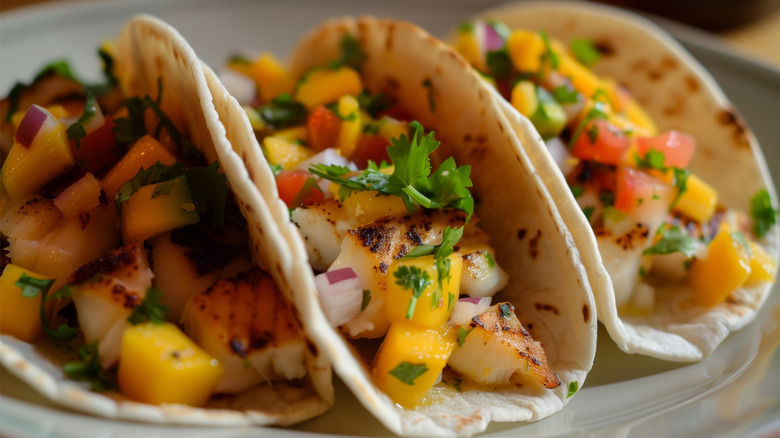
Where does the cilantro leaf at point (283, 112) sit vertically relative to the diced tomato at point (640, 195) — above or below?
above

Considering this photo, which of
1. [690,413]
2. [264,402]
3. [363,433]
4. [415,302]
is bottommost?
[690,413]

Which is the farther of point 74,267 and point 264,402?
A: point 74,267

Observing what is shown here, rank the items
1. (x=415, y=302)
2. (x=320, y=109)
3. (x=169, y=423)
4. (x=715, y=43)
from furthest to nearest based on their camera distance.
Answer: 1. (x=715, y=43)
2. (x=320, y=109)
3. (x=415, y=302)
4. (x=169, y=423)

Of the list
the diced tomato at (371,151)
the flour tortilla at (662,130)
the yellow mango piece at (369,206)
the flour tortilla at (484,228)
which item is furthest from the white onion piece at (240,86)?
the flour tortilla at (662,130)

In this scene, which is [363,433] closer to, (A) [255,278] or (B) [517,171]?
(A) [255,278]

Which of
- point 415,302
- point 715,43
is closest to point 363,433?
point 415,302

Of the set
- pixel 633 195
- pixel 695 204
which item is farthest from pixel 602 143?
pixel 695 204

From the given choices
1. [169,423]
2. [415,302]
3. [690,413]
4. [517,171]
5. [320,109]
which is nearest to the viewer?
[169,423]

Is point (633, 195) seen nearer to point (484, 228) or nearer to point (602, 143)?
point (602, 143)

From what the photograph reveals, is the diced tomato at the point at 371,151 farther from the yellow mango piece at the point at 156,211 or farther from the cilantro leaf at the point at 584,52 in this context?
the cilantro leaf at the point at 584,52
